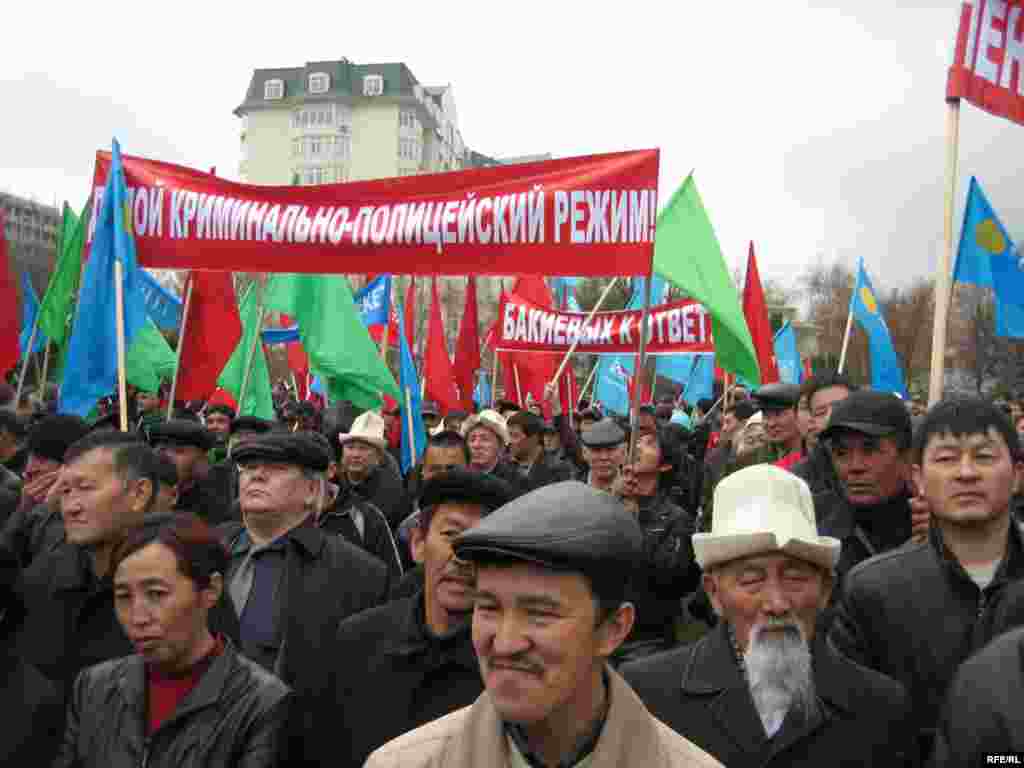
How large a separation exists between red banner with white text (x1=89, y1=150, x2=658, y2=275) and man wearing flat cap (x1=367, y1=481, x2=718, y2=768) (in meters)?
4.15

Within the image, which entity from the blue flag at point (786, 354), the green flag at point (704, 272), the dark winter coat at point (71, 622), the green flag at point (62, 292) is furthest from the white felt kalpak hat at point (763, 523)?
the blue flag at point (786, 354)

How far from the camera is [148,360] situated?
1014 cm

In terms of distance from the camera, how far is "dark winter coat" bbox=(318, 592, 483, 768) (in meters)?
2.91

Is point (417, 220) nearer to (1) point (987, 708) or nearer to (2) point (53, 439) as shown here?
(2) point (53, 439)

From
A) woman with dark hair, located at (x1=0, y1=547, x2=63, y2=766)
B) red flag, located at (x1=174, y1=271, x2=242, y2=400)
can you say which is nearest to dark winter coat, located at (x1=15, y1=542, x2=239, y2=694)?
woman with dark hair, located at (x1=0, y1=547, x2=63, y2=766)

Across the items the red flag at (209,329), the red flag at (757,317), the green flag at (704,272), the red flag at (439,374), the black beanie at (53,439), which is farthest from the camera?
the red flag at (439,374)

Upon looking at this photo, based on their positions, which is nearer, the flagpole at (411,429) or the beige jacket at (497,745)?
the beige jacket at (497,745)

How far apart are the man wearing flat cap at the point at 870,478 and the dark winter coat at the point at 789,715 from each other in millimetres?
1265

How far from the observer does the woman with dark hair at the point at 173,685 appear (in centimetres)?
266

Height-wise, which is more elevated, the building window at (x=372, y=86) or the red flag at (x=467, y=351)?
the building window at (x=372, y=86)

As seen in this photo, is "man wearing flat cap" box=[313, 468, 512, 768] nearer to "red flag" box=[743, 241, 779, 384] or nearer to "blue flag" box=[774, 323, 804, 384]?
"red flag" box=[743, 241, 779, 384]

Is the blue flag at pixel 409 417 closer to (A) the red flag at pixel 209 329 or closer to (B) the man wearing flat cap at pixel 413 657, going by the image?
(A) the red flag at pixel 209 329

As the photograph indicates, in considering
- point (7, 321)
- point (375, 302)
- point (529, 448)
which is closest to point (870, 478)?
point (529, 448)

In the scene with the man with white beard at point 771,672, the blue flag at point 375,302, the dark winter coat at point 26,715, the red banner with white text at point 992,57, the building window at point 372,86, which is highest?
the building window at point 372,86
